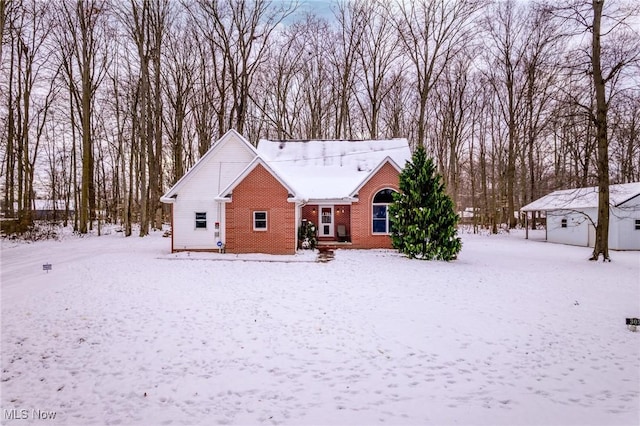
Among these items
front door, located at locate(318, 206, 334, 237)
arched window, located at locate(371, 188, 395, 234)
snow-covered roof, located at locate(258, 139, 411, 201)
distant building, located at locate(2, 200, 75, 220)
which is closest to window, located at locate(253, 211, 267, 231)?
snow-covered roof, located at locate(258, 139, 411, 201)

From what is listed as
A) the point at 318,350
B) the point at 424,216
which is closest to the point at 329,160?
the point at 424,216

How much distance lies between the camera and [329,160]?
22.8 metres

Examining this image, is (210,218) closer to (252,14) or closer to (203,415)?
(203,415)

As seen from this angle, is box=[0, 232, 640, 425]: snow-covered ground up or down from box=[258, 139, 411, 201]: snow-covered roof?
down

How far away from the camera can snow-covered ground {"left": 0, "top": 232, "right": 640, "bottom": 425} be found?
421 cm

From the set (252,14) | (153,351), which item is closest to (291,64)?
(252,14)

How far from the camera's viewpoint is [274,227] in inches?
668

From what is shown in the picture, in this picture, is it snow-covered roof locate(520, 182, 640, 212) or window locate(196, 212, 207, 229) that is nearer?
window locate(196, 212, 207, 229)

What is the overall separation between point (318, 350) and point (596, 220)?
2320 cm

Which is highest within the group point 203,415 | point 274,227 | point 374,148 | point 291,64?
point 291,64

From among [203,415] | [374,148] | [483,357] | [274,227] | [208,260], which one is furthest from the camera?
[374,148]

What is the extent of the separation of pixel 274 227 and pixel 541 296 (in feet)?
37.0

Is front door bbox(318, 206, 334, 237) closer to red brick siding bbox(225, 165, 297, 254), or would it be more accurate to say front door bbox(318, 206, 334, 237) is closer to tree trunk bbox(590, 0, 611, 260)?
red brick siding bbox(225, 165, 297, 254)

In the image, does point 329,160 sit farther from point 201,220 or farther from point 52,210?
point 52,210
